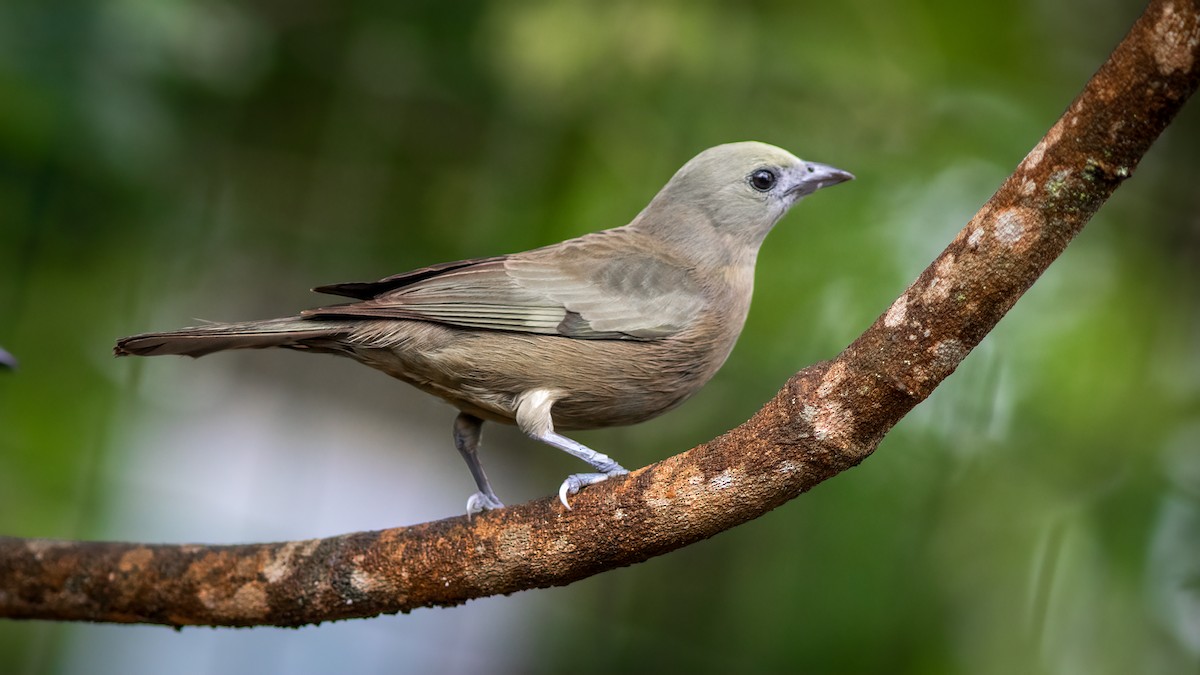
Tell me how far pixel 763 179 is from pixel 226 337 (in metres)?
1.43

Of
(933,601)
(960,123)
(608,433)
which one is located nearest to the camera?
(933,601)

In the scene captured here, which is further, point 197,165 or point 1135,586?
point 197,165

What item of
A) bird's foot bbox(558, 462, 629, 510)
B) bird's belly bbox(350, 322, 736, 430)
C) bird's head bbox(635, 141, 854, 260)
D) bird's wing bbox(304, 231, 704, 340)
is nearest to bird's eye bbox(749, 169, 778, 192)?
bird's head bbox(635, 141, 854, 260)

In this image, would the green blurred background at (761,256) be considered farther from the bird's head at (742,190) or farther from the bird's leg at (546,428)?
the bird's leg at (546,428)

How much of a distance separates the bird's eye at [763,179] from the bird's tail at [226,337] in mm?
1140

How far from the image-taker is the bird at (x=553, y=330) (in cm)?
279

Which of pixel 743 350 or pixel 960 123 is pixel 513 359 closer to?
pixel 743 350

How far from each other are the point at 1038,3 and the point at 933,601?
2440mm

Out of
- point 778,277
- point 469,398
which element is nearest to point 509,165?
point 778,277

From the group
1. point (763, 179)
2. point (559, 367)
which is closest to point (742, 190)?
point (763, 179)

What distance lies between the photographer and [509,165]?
4.53m

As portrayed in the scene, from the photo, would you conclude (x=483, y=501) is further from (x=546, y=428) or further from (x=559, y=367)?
(x=559, y=367)

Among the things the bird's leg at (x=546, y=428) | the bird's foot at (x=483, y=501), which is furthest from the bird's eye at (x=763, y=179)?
the bird's foot at (x=483, y=501)

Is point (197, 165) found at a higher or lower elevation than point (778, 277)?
higher
